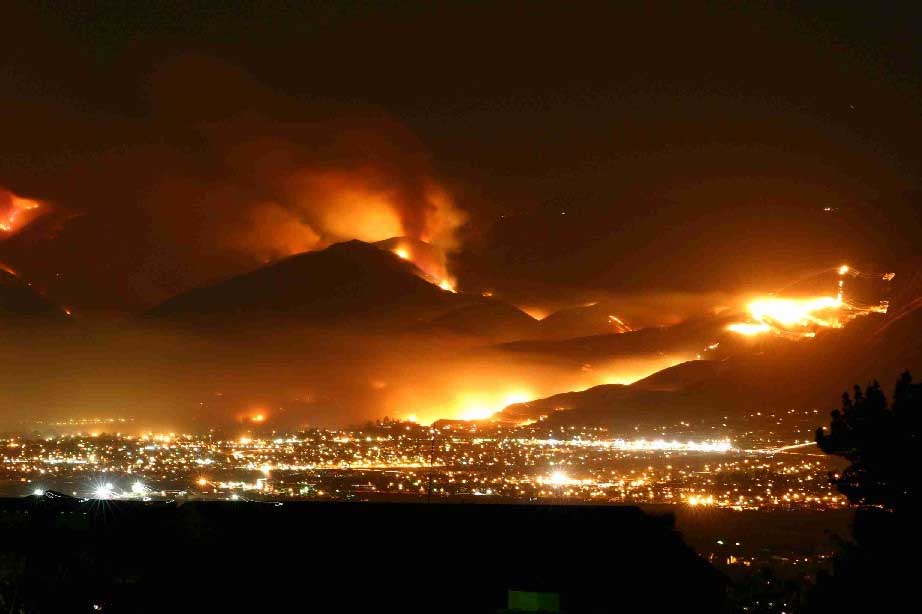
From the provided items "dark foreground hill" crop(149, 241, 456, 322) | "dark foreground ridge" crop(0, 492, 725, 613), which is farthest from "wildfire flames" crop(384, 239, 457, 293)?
"dark foreground ridge" crop(0, 492, 725, 613)

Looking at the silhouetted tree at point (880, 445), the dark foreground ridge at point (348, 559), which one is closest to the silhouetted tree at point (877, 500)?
the silhouetted tree at point (880, 445)

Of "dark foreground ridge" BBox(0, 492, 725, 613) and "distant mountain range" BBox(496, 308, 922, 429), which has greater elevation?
"distant mountain range" BBox(496, 308, 922, 429)

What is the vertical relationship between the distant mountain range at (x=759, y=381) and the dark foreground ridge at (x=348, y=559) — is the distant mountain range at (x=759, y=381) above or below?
above

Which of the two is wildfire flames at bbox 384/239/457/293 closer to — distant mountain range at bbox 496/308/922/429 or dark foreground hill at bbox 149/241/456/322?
dark foreground hill at bbox 149/241/456/322

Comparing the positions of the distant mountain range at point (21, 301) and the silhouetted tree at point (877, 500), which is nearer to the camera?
the silhouetted tree at point (877, 500)

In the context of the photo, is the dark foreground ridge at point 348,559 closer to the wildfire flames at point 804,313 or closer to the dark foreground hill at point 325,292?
the wildfire flames at point 804,313

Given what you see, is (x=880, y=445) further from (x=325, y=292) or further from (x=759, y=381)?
(x=325, y=292)

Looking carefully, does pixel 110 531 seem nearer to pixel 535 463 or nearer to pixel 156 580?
pixel 156 580
